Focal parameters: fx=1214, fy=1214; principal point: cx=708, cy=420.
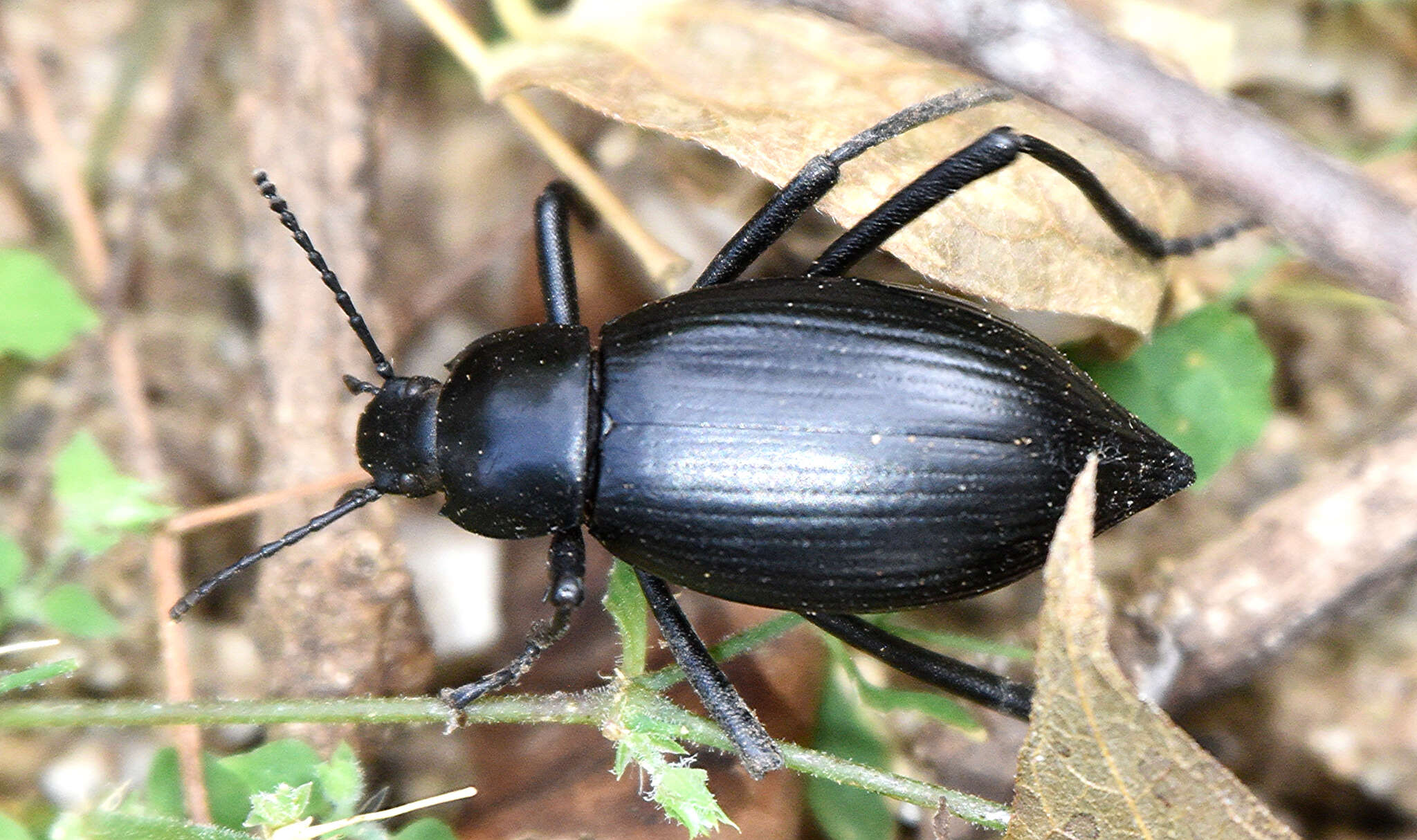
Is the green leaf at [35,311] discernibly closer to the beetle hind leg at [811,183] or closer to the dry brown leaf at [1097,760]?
Result: the beetle hind leg at [811,183]

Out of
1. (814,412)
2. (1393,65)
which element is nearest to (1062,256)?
(814,412)

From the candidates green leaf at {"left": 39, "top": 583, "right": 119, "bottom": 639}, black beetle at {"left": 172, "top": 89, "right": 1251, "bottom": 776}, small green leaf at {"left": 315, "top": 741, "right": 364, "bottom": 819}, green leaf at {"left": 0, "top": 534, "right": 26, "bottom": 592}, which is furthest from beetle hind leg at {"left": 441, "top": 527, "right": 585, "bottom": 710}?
green leaf at {"left": 0, "top": 534, "right": 26, "bottom": 592}

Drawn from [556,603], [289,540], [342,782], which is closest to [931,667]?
[556,603]

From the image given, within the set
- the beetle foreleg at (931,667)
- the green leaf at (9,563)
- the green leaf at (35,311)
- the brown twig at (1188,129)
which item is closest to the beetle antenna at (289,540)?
the green leaf at (9,563)

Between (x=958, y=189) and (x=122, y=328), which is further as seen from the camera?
(x=122, y=328)

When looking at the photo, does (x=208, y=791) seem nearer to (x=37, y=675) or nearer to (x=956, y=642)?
(x=37, y=675)

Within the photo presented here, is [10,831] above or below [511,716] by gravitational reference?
above
